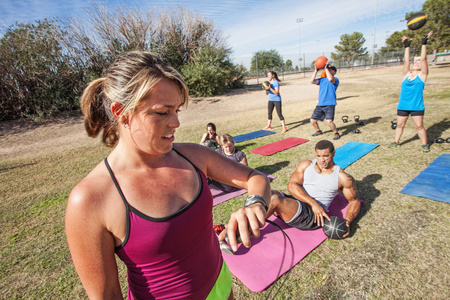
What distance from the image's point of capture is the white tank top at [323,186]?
3.60 metres

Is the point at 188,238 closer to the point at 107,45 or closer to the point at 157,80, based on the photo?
the point at 157,80

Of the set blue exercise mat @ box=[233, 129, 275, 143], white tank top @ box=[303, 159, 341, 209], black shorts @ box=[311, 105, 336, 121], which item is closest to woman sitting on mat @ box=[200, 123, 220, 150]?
blue exercise mat @ box=[233, 129, 275, 143]

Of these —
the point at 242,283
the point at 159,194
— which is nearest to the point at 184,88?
the point at 159,194

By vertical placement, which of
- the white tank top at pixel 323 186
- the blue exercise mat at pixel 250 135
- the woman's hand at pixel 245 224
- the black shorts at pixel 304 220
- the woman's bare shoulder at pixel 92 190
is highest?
the woman's bare shoulder at pixel 92 190

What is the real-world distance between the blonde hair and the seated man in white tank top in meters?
2.50

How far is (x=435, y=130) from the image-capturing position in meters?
7.10

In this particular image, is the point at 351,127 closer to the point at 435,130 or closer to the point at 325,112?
the point at 325,112

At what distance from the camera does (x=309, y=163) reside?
397 cm

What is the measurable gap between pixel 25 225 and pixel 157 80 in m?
5.06

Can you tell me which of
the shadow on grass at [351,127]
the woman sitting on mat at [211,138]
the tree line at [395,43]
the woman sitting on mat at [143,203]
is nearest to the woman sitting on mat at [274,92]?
the shadow on grass at [351,127]

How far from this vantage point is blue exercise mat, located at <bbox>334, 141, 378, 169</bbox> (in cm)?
567

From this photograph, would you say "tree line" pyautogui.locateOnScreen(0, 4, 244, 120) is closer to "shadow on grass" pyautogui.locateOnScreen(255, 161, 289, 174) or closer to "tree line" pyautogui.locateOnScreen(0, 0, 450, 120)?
"tree line" pyautogui.locateOnScreen(0, 0, 450, 120)

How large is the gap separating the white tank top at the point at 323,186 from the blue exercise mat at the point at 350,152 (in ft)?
6.75

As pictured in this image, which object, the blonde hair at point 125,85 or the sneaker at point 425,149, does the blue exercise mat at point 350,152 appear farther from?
the blonde hair at point 125,85
